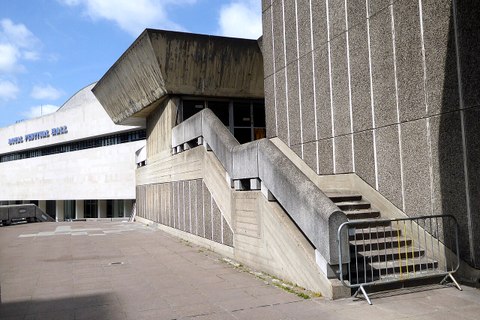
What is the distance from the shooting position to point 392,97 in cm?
837

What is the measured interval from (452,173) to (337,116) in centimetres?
328

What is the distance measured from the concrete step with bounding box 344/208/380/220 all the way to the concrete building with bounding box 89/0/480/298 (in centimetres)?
2

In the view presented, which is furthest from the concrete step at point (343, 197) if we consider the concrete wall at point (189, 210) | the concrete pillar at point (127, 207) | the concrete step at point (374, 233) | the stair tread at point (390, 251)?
the concrete pillar at point (127, 207)

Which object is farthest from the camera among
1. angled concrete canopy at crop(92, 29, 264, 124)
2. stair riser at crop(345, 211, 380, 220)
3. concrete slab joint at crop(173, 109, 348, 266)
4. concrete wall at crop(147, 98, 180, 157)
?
concrete wall at crop(147, 98, 180, 157)

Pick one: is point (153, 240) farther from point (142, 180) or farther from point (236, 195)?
point (142, 180)

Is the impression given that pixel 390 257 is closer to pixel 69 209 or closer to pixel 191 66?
pixel 191 66

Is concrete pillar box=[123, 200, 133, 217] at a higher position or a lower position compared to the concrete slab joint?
lower

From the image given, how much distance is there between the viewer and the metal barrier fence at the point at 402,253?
21.4 ft

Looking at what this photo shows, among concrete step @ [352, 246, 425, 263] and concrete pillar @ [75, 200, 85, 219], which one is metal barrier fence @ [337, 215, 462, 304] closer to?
concrete step @ [352, 246, 425, 263]

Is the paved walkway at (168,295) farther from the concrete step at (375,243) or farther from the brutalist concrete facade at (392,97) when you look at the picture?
the brutalist concrete facade at (392,97)

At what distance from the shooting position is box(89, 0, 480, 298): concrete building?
689cm

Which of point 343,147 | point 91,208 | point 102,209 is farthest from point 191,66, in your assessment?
point 91,208

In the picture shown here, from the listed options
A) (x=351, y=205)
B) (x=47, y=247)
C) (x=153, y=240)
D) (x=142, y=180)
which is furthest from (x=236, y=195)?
(x=142, y=180)

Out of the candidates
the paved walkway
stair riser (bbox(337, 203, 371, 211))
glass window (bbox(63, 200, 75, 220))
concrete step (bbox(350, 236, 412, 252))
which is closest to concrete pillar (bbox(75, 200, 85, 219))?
glass window (bbox(63, 200, 75, 220))
